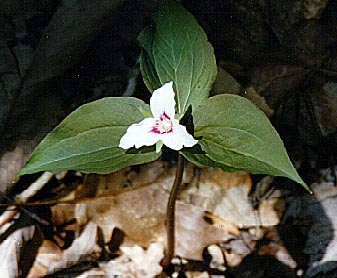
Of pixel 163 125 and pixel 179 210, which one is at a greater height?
pixel 163 125

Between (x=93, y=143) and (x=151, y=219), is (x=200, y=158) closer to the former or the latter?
(x=93, y=143)

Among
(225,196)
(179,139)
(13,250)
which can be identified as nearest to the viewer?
(179,139)

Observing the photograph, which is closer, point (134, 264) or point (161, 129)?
point (161, 129)

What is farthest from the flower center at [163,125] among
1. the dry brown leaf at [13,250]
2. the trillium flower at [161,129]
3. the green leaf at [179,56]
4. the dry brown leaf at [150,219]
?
the dry brown leaf at [13,250]

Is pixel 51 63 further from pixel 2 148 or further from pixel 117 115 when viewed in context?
pixel 117 115

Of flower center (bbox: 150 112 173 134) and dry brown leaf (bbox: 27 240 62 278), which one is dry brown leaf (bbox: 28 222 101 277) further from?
flower center (bbox: 150 112 173 134)

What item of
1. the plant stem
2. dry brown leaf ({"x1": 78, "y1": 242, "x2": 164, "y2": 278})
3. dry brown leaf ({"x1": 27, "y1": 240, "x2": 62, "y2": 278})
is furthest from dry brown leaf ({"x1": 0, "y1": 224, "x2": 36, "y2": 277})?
the plant stem

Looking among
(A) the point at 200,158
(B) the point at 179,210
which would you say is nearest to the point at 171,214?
(B) the point at 179,210
